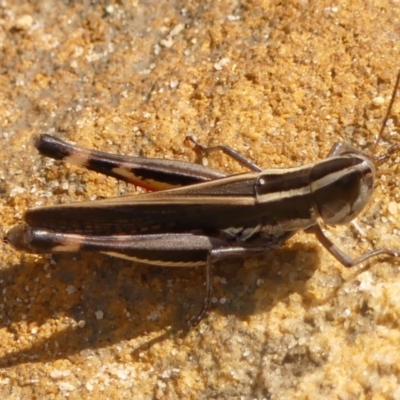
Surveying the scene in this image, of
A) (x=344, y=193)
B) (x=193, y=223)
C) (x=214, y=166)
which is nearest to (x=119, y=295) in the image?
(x=193, y=223)

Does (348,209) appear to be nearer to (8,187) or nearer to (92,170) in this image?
(92,170)

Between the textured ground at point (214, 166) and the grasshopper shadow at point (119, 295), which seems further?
the grasshopper shadow at point (119, 295)

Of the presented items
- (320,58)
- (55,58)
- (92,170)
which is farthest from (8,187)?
(320,58)

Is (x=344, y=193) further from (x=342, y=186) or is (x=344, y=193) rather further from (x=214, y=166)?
(x=214, y=166)

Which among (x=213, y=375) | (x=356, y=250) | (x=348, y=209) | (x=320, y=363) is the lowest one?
(x=213, y=375)

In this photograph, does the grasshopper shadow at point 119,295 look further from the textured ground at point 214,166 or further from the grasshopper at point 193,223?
the grasshopper at point 193,223

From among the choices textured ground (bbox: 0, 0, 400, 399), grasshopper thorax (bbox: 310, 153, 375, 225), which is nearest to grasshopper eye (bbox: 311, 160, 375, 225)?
grasshopper thorax (bbox: 310, 153, 375, 225)

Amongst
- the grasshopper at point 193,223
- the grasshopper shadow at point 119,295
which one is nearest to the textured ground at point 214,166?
the grasshopper shadow at point 119,295
